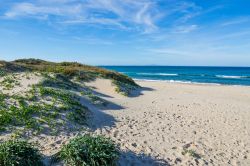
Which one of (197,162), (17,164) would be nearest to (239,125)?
(197,162)

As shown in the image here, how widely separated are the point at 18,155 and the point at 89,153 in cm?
182

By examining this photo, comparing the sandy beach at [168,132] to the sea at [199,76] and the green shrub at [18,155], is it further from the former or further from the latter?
the sea at [199,76]

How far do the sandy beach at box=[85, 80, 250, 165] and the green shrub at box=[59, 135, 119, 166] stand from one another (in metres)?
0.86

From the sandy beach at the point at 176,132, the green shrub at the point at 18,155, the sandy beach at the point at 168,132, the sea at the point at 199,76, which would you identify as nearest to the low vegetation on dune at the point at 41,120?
the green shrub at the point at 18,155

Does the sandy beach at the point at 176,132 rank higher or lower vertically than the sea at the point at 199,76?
higher

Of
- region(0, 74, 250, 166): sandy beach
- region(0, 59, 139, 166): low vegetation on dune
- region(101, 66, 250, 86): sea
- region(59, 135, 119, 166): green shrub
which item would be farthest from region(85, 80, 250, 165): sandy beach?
region(101, 66, 250, 86): sea

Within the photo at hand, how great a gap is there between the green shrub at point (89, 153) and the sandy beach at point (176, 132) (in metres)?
0.86

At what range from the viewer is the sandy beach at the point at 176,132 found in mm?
9883

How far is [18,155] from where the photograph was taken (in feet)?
24.4

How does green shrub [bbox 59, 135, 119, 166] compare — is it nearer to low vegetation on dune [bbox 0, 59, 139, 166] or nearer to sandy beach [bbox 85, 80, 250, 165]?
low vegetation on dune [bbox 0, 59, 139, 166]

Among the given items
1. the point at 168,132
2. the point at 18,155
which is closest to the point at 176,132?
the point at 168,132

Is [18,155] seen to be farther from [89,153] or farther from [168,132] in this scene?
[168,132]

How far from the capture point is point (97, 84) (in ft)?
82.1

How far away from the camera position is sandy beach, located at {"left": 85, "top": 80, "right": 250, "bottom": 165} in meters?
9.88
